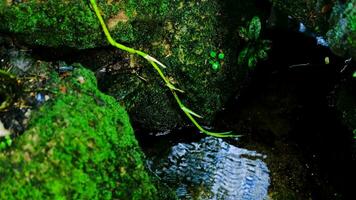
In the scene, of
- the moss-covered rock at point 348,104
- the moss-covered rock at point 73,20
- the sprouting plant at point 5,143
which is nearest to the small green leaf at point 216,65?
the moss-covered rock at point 73,20

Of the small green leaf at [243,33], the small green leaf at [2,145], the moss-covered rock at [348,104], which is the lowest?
the moss-covered rock at [348,104]

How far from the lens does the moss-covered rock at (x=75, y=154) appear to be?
3.09m

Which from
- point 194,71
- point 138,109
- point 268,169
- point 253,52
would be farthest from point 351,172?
point 138,109

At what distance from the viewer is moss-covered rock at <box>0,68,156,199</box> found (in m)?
3.09

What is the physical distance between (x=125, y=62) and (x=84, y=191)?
2209mm

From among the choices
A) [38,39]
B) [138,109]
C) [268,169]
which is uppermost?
[38,39]

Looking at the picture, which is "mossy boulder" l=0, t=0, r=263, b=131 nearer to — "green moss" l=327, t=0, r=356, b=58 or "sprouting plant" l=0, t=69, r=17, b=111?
"sprouting plant" l=0, t=69, r=17, b=111

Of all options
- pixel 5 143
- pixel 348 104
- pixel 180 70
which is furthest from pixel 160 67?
pixel 348 104

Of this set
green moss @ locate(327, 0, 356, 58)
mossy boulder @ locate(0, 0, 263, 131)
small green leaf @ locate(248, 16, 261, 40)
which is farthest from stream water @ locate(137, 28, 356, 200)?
green moss @ locate(327, 0, 356, 58)

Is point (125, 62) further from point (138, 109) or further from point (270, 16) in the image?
point (270, 16)

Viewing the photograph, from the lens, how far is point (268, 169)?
5.19 m

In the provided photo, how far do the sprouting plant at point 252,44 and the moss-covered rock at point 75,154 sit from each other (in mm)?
2439

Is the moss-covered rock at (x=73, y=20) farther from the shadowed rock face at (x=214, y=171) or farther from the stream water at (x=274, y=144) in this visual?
the shadowed rock face at (x=214, y=171)

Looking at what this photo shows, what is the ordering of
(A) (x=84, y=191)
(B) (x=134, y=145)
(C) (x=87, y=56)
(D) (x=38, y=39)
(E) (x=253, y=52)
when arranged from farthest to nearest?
(E) (x=253, y=52)
(C) (x=87, y=56)
(D) (x=38, y=39)
(B) (x=134, y=145)
(A) (x=84, y=191)
